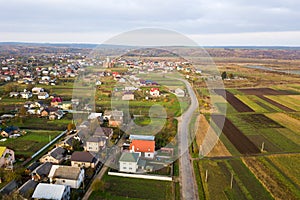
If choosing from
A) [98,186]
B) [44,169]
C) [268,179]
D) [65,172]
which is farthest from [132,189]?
[268,179]

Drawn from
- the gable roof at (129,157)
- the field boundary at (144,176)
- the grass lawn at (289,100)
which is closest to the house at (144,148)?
the gable roof at (129,157)

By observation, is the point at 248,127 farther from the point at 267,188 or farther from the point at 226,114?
the point at 267,188

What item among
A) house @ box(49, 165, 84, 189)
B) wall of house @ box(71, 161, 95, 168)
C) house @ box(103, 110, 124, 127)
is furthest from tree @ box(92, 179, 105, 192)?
house @ box(103, 110, 124, 127)

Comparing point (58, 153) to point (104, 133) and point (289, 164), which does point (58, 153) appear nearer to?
point (104, 133)

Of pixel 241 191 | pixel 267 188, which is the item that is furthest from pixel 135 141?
pixel 267 188

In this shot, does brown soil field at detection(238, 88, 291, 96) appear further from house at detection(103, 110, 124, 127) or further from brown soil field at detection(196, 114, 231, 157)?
house at detection(103, 110, 124, 127)
